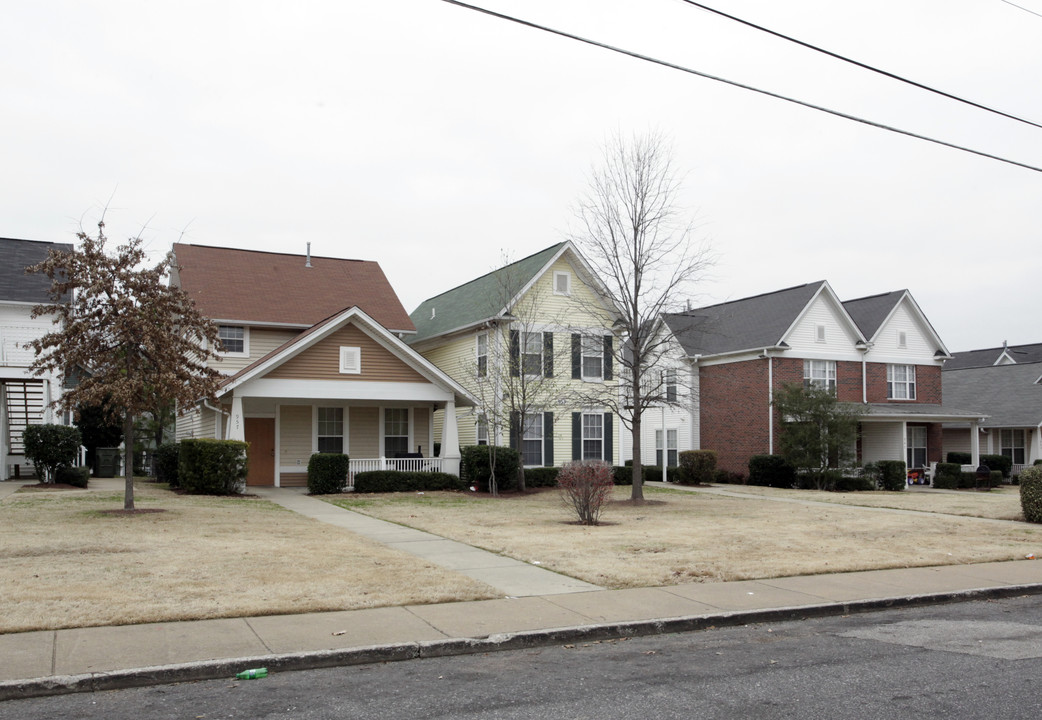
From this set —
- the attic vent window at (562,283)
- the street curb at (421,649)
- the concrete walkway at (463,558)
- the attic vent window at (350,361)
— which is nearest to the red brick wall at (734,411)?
the attic vent window at (562,283)

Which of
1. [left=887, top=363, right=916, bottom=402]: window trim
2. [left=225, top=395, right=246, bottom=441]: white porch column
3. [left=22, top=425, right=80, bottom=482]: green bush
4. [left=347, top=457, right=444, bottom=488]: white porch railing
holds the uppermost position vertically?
[left=887, top=363, right=916, bottom=402]: window trim

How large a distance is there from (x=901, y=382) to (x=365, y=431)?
23.5m

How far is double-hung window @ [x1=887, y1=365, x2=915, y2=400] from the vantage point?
3884cm

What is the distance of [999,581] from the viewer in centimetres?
1165

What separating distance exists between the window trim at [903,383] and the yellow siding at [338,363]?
2200 cm

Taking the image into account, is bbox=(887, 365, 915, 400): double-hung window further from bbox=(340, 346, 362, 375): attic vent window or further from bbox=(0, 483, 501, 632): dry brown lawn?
bbox=(0, 483, 501, 632): dry brown lawn

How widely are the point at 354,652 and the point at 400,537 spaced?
24.9 ft

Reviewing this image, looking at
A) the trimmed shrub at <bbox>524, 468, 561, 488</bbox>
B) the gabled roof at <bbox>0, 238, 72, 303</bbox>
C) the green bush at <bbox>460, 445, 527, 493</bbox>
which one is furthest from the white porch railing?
the gabled roof at <bbox>0, 238, 72, 303</bbox>

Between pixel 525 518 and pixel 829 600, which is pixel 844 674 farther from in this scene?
pixel 525 518

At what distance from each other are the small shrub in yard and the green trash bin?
20684 millimetres

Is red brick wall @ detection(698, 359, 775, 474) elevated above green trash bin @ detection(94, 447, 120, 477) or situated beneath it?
elevated above

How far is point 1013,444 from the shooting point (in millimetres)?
44531

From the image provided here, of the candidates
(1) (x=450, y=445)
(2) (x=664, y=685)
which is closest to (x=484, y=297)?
(1) (x=450, y=445)

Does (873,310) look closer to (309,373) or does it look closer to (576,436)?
(576,436)
